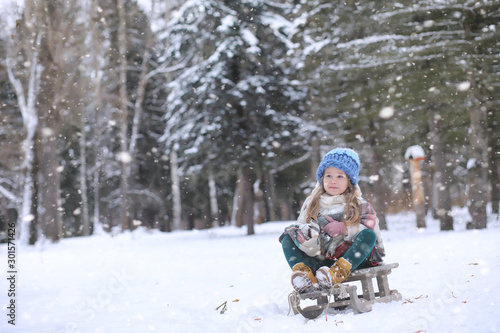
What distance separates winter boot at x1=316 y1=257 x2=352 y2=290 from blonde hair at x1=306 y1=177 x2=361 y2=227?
402 millimetres

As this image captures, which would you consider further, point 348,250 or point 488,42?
point 488,42

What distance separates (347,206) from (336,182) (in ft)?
0.83

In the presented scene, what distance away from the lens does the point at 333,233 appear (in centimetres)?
373

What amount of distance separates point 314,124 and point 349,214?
1192cm

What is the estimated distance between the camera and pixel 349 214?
382 cm

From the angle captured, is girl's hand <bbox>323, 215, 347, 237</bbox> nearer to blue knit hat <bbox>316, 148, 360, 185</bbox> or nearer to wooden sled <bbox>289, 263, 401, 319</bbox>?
wooden sled <bbox>289, 263, 401, 319</bbox>

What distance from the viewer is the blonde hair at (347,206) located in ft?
12.3

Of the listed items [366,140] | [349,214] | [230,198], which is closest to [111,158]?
[230,198]

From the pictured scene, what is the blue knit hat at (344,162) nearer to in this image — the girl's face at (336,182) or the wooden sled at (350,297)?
the girl's face at (336,182)

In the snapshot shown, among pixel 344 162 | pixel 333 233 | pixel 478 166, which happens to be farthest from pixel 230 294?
pixel 478 166

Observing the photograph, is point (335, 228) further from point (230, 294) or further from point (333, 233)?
point (230, 294)

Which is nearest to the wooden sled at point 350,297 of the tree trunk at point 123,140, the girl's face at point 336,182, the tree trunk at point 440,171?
the girl's face at point 336,182

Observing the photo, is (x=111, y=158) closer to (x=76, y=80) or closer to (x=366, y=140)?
(x=76, y=80)

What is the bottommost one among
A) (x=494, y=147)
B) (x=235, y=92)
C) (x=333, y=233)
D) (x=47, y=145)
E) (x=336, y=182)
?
(x=333, y=233)
